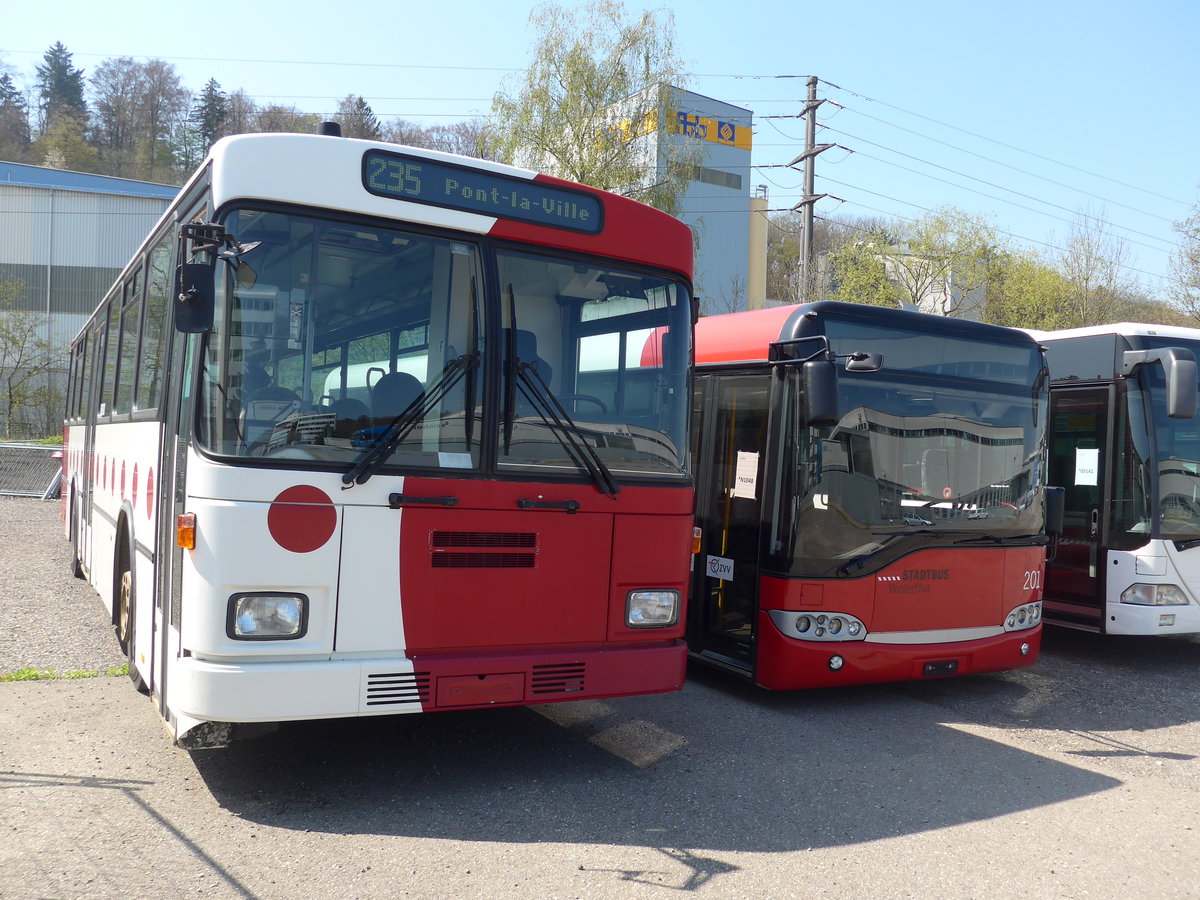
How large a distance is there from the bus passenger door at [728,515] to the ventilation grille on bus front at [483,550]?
2586mm

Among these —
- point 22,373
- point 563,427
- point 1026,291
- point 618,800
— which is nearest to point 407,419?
point 563,427

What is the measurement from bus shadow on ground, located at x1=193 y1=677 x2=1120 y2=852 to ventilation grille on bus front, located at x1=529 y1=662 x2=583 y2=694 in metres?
0.55

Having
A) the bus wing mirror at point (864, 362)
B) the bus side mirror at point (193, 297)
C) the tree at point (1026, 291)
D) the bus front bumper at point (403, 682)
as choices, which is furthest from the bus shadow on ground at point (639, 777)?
the tree at point (1026, 291)

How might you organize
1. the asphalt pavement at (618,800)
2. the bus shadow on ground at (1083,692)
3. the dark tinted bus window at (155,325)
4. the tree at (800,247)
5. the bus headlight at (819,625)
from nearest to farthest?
the asphalt pavement at (618,800), the dark tinted bus window at (155,325), the bus headlight at (819,625), the bus shadow on ground at (1083,692), the tree at (800,247)

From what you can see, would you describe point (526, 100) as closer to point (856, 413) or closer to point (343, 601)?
point (856, 413)

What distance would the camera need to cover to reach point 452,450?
4766 mm

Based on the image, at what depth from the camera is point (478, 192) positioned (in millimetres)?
4992

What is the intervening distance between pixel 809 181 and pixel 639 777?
22.0m

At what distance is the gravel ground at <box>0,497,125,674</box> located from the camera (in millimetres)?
7570

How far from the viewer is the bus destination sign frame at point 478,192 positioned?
4.76 metres

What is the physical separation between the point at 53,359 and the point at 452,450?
127ft

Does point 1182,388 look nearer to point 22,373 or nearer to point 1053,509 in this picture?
point 1053,509

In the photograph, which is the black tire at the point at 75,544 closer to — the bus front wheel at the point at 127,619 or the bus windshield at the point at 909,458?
the bus front wheel at the point at 127,619

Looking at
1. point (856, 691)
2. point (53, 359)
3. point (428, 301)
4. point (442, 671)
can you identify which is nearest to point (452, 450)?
point (428, 301)
